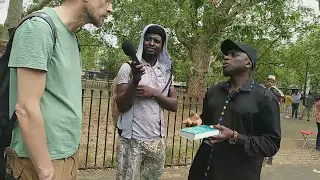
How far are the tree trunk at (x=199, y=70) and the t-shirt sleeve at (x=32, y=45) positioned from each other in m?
11.6

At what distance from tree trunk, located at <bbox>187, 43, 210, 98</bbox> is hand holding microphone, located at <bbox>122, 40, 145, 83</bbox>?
1056 centimetres

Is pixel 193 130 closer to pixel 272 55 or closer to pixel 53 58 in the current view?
pixel 53 58

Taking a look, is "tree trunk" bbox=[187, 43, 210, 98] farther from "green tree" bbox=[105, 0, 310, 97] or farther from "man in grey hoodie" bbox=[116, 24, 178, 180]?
"man in grey hoodie" bbox=[116, 24, 178, 180]

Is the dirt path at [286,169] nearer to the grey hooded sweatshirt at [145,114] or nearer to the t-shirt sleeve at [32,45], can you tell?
the grey hooded sweatshirt at [145,114]

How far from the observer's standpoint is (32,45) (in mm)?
1572

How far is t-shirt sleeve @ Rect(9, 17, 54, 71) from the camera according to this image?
5.13ft

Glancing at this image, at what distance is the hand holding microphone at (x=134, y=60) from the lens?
7.87 feet

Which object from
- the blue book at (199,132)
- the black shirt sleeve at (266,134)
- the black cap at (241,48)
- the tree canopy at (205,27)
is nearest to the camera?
the blue book at (199,132)

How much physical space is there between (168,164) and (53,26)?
4840 mm

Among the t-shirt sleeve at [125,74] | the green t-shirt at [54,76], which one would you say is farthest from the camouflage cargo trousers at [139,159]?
the green t-shirt at [54,76]

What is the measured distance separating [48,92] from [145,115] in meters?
1.31

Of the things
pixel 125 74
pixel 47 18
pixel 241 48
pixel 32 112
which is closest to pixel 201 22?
pixel 125 74

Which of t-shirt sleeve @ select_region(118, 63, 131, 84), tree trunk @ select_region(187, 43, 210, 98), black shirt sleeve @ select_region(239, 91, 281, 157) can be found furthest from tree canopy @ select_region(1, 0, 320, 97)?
black shirt sleeve @ select_region(239, 91, 281, 157)

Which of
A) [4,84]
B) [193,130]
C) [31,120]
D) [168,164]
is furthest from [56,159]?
[168,164]
